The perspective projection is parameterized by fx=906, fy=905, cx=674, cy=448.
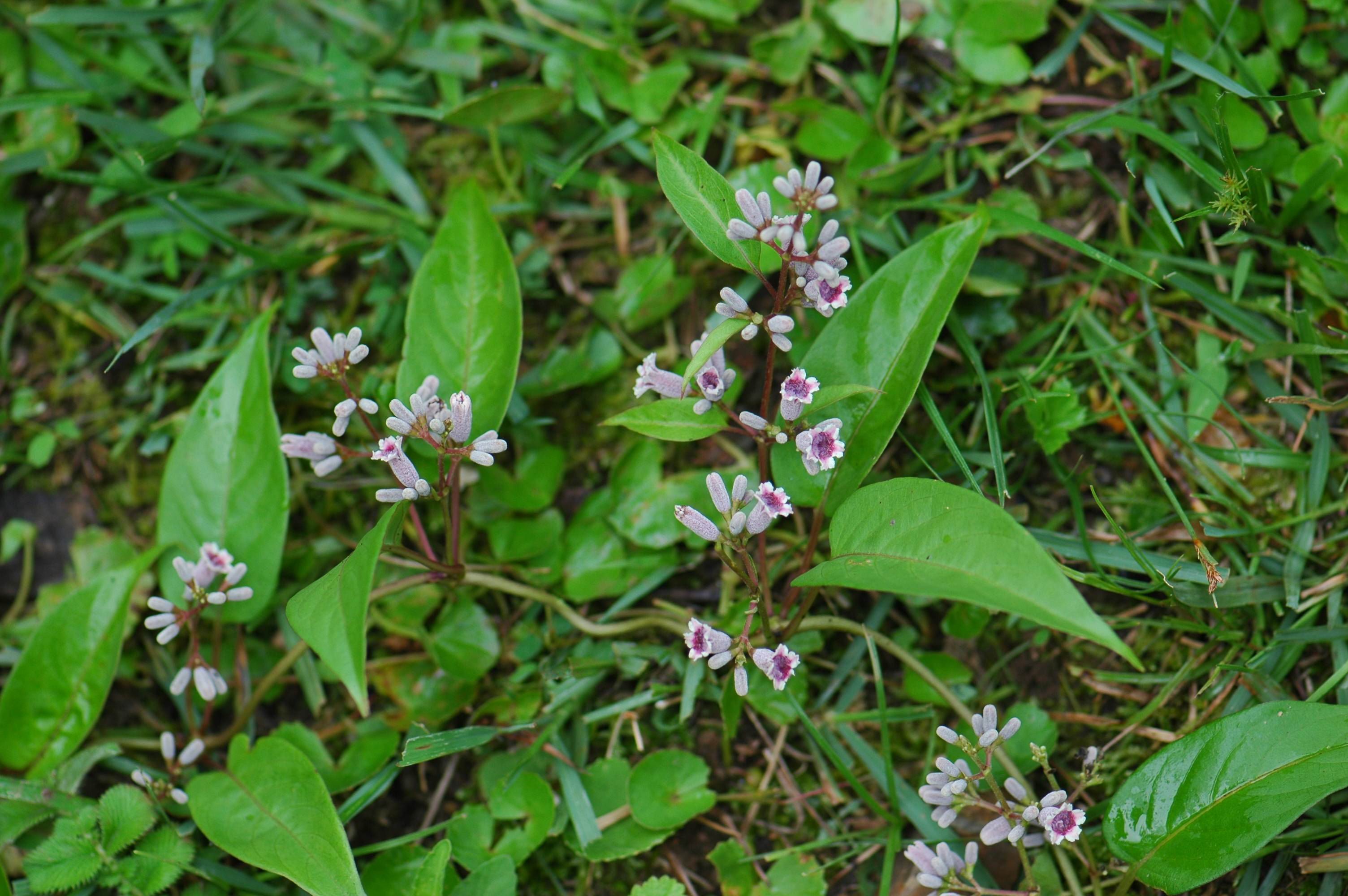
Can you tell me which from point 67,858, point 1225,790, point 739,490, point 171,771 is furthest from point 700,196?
point 67,858

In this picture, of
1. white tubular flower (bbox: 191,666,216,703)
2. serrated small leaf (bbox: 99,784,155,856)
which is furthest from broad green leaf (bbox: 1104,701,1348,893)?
serrated small leaf (bbox: 99,784,155,856)

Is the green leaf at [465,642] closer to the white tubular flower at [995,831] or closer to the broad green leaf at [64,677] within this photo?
the broad green leaf at [64,677]

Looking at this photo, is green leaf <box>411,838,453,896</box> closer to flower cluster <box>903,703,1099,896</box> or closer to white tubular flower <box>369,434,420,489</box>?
white tubular flower <box>369,434,420,489</box>

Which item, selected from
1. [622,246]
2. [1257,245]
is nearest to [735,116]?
[622,246]

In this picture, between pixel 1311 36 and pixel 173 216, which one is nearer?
pixel 1311 36

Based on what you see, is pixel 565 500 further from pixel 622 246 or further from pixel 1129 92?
pixel 1129 92

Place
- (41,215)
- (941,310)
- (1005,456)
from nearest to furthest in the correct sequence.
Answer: (941,310) < (1005,456) < (41,215)

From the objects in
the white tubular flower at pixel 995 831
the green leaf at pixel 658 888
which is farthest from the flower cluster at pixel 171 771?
the white tubular flower at pixel 995 831
